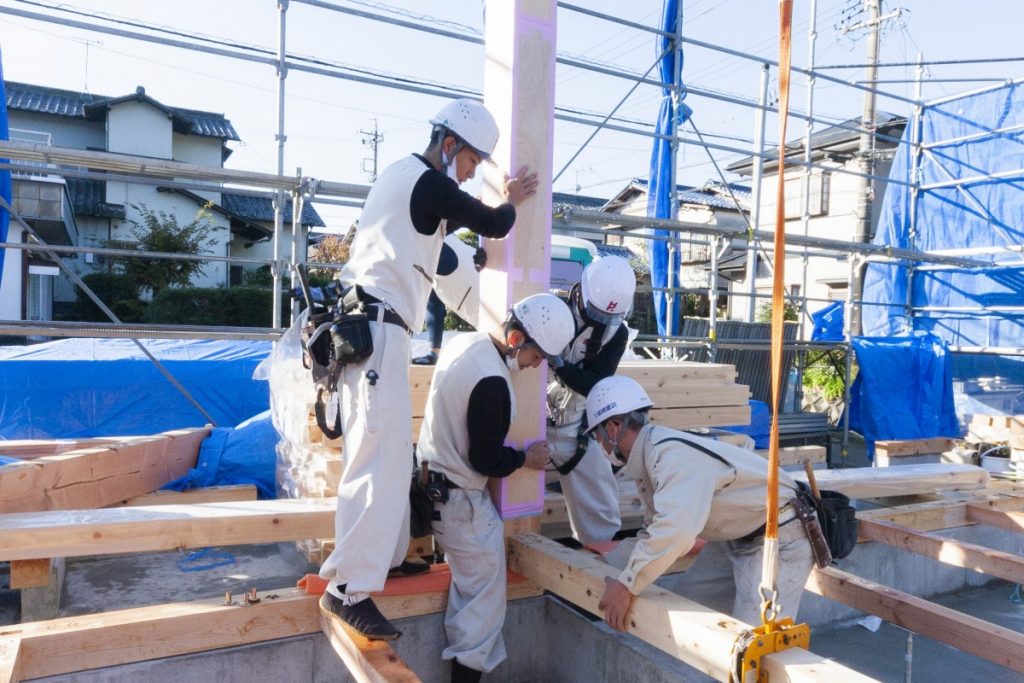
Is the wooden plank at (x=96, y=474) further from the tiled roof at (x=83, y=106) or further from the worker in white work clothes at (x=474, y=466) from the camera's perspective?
the tiled roof at (x=83, y=106)

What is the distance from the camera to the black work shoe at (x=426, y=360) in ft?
14.0

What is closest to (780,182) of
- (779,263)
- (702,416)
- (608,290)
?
(779,263)

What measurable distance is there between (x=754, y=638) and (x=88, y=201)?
2219 cm

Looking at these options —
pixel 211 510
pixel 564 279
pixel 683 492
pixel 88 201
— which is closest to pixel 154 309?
pixel 88 201

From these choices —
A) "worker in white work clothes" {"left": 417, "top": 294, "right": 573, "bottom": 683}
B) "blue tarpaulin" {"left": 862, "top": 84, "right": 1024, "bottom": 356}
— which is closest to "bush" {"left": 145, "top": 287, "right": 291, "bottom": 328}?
"blue tarpaulin" {"left": 862, "top": 84, "right": 1024, "bottom": 356}

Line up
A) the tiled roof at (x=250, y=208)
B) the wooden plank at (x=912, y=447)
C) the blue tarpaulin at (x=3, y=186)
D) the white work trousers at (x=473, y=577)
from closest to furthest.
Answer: the white work trousers at (x=473, y=577), the blue tarpaulin at (x=3, y=186), the wooden plank at (x=912, y=447), the tiled roof at (x=250, y=208)

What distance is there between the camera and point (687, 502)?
8.64ft

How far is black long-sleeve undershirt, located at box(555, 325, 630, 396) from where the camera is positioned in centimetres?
361

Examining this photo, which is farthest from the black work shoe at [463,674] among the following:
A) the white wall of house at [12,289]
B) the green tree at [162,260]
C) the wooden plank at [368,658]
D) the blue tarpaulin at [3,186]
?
the green tree at [162,260]

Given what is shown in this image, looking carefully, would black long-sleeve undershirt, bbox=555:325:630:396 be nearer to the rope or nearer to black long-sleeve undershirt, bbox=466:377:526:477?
black long-sleeve undershirt, bbox=466:377:526:477

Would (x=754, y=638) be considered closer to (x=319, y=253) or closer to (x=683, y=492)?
(x=683, y=492)

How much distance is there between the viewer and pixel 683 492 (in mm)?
2664

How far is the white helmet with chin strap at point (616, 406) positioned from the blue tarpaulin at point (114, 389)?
4574mm

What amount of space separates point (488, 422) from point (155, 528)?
4.60 feet
